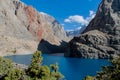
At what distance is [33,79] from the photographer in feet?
221

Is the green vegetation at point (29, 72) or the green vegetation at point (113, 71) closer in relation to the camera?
the green vegetation at point (113, 71)

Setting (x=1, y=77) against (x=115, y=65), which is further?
(x=1, y=77)

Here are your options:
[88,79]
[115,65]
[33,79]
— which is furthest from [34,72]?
[115,65]

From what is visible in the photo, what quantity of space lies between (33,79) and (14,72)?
4246 millimetres

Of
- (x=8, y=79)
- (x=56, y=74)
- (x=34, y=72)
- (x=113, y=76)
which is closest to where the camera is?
(x=113, y=76)

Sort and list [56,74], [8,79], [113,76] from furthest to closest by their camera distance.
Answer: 1. [56,74]
2. [8,79]
3. [113,76]

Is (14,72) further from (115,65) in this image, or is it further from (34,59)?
(115,65)

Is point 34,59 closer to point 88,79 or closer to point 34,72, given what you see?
point 34,72

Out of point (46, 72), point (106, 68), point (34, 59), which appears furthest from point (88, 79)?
point (34, 59)

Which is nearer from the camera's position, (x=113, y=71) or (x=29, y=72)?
(x=113, y=71)

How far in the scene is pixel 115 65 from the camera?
2443 inches

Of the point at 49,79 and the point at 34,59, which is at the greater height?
the point at 34,59

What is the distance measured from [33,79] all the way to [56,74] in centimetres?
1399

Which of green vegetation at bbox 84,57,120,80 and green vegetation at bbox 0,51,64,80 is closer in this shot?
green vegetation at bbox 84,57,120,80
